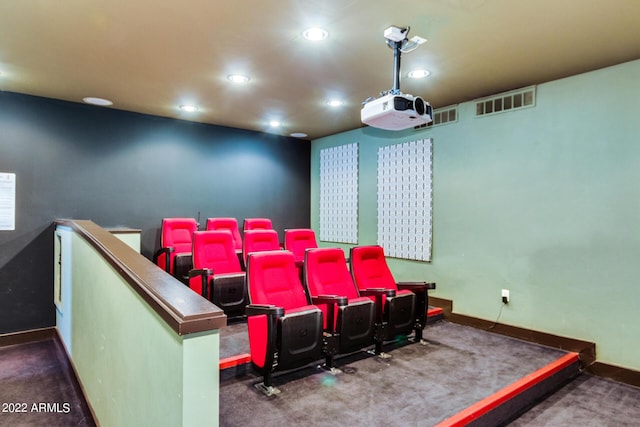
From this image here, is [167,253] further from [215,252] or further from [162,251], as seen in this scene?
[215,252]

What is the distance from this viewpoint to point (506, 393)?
2516 mm

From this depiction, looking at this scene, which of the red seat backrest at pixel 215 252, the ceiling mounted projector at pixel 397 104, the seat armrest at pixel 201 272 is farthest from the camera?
the red seat backrest at pixel 215 252

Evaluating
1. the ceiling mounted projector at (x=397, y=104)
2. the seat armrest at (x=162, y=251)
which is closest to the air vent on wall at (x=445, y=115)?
the ceiling mounted projector at (x=397, y=104)

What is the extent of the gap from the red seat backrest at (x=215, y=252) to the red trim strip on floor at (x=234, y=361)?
54.2 inches

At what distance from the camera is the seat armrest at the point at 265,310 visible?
2410 millimetres

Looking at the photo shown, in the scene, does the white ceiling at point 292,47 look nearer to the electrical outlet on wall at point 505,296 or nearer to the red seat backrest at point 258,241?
the red seat backrest at point 258,241

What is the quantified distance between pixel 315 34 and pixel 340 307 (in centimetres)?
202

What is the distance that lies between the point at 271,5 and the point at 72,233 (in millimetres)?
2600

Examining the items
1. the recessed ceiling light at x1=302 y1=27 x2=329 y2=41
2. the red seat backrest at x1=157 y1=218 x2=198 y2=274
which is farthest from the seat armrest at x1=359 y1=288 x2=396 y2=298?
the red seat backrest at x1=157 y1=218 x2=198 y2=274

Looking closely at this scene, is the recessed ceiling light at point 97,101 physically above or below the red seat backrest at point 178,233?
above

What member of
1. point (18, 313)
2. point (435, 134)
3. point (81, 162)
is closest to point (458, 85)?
point (435, 134)

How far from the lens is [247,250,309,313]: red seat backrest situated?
2814mm

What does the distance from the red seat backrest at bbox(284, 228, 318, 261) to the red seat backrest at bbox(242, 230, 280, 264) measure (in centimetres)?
26

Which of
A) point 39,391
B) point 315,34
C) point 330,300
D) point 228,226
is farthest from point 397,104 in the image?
point 39,391
